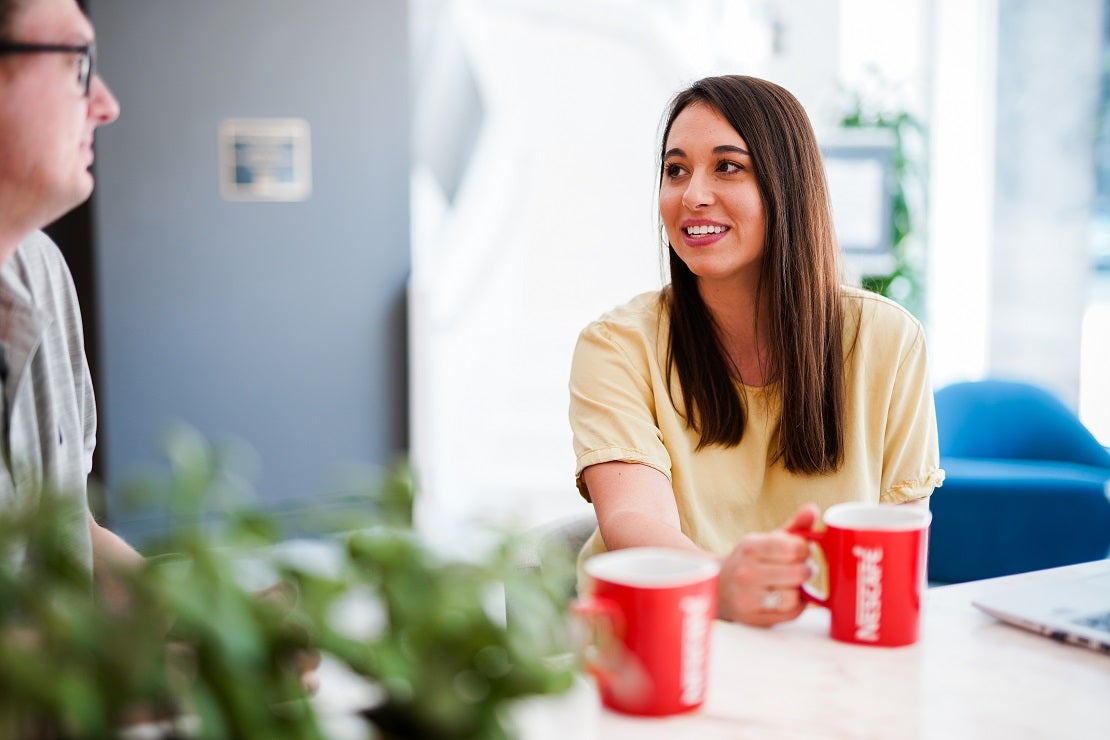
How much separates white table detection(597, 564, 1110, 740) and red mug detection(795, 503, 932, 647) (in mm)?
22

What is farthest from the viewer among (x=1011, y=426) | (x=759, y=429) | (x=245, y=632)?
(x=1011, y=426)

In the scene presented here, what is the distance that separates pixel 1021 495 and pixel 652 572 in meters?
2.08

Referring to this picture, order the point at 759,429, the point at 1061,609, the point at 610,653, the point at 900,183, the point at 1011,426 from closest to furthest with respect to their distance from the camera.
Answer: the point at 610,653 → the point at 1061,609 → the point at 759,429 → the point at 1011,426 → the point at 900,183

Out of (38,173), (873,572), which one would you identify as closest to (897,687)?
(873,572)

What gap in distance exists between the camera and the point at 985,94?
475 cm

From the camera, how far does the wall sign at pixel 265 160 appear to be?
12.3 feet

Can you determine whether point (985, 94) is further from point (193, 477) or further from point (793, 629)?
point (193, 477)

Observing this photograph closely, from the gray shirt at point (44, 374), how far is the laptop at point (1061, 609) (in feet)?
3.21

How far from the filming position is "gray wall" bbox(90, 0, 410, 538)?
12.1 ft

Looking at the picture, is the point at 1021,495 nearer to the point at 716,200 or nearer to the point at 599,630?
the point at 716,200

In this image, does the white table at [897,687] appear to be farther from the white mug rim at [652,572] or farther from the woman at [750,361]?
the woman at [750,361]

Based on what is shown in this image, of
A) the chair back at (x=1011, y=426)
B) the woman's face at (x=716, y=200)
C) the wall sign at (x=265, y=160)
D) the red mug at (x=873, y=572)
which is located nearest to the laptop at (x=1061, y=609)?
the red mug at (x=873, y=572)

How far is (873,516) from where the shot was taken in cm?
109

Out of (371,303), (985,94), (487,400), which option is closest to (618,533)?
(371,303)
